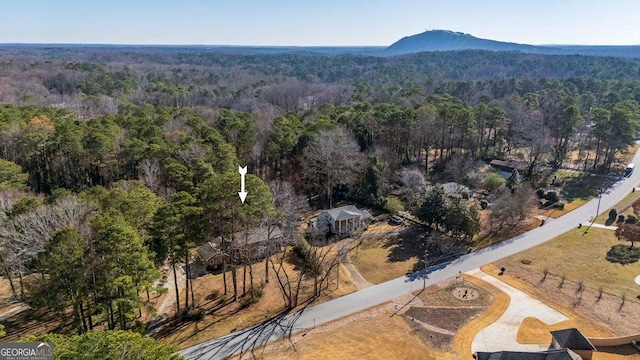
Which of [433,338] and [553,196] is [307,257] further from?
[553,196]

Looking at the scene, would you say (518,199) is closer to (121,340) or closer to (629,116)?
(629,116)

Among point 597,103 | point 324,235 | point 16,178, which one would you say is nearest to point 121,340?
point 324,235

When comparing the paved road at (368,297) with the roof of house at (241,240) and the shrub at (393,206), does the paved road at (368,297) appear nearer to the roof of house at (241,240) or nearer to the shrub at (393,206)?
the roof of house at (241,240)

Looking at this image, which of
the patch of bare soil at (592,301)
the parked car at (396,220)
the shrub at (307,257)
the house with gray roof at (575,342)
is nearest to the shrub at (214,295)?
the shrub at (307,257)

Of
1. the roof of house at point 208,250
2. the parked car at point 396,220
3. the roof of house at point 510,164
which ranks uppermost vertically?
the roof of house at point 510,164

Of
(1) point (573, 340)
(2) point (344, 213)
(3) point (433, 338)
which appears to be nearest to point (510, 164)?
(2) point (344, 213)

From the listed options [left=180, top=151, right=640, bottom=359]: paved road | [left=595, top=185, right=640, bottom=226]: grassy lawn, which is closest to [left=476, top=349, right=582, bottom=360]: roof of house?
[left=180, top=151, right=640, bottom=359]: paved road

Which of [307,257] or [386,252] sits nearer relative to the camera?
[307,257]
